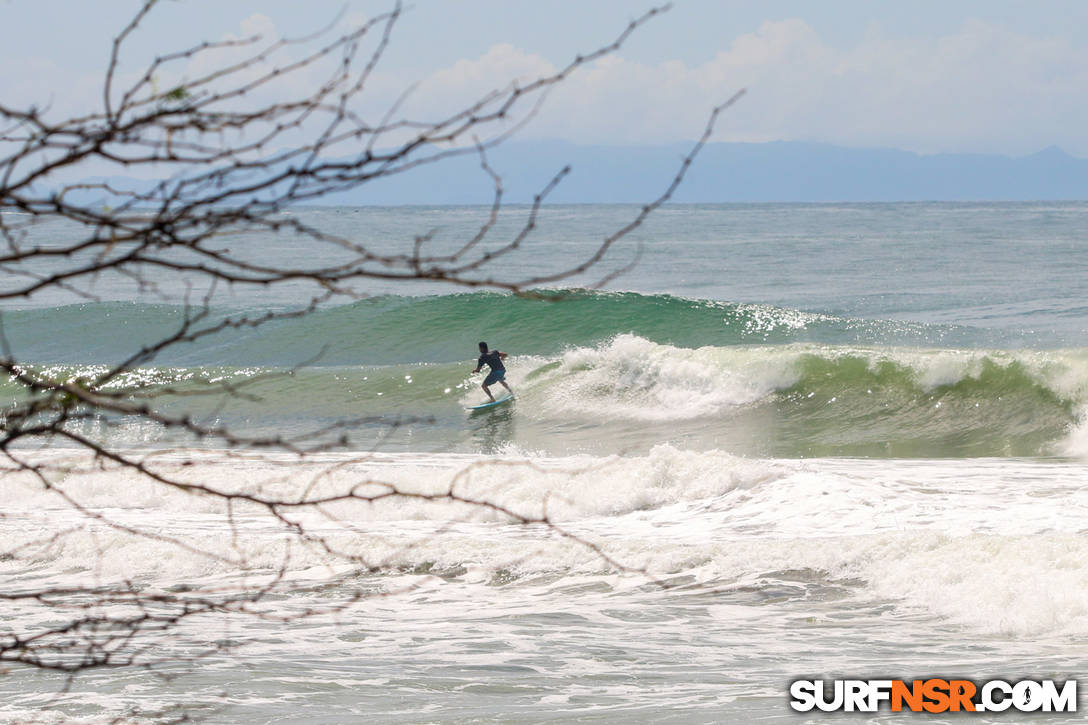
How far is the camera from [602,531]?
10375 mm

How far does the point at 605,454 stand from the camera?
16.4 meters

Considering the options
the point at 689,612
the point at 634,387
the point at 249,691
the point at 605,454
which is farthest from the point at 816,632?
the point at 634,387

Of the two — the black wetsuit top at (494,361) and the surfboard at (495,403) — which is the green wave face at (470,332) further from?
the black wetsuit top at (494,361)

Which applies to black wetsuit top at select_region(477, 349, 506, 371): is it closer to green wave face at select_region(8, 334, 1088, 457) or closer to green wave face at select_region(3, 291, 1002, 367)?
green wave face at select_region(8, 334, 1088, 457)

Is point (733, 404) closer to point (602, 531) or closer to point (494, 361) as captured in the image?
point (494, 361)

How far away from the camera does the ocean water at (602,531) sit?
5746 mm

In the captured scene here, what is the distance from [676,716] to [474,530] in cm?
492

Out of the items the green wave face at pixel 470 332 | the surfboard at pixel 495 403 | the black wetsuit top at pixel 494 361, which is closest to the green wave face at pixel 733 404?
the surfboard at pixel 495 403

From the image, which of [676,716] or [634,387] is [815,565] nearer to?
[676,716]

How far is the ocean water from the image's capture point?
5746 mm

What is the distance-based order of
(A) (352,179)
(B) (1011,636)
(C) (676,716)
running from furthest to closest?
(B) (1011,636)
(C) (676,716)
(A) (352,179)

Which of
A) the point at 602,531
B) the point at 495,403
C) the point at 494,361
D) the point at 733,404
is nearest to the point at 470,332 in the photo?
the point at 495,403

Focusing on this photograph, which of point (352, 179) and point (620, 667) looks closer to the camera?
point (352, 179)

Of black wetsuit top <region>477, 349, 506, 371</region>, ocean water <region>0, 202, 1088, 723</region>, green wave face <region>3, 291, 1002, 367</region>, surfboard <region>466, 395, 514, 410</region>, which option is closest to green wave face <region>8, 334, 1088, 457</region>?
ocean water <region>0, 202, 1088, 723</region>
